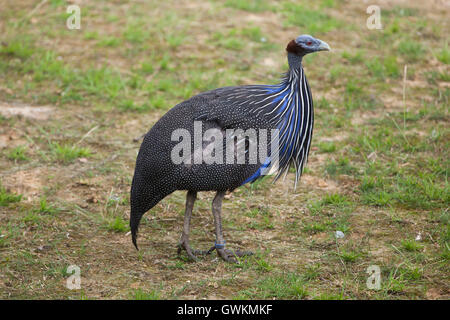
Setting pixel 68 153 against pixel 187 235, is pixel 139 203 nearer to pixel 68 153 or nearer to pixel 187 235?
pixel 187 235

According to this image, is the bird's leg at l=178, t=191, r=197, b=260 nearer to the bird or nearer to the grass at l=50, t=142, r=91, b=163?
the bird

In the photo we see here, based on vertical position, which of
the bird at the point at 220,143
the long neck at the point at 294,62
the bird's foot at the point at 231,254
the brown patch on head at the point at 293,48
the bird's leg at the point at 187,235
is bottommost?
the bird's foot at the point at 231,254

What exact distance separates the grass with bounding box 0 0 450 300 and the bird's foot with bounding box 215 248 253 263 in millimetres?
71

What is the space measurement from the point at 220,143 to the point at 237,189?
1306 millimetres

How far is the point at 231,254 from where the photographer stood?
4246mm

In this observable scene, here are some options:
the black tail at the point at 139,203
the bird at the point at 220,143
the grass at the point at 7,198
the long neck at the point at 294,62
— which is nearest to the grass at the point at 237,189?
the grass at the point at 7,198

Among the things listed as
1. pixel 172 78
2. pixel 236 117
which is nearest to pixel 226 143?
pixel 236 117

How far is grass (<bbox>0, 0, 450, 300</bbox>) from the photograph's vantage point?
13.1ft

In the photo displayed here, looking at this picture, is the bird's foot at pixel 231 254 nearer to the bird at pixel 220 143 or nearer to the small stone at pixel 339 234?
the bird at pixel 220 143

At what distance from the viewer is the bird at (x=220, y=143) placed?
3.98 metres

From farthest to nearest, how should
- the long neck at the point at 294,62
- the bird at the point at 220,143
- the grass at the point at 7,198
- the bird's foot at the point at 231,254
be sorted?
1. the grass at the point at 7,198
2. the long neck at the point at 294,62
3. the bird's foot at the point at 231,254
4. the bird at the point at 220,143
